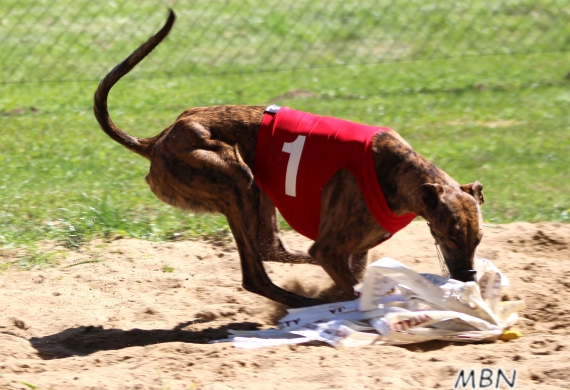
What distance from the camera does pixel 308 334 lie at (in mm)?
4539

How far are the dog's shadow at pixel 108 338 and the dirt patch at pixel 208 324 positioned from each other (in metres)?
0.01

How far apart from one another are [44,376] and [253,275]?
57.4 inches

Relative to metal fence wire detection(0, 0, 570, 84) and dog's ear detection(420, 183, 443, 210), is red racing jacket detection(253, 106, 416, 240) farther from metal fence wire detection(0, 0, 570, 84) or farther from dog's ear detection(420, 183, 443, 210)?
metal fence wire detection(0, 0, 570, 84)

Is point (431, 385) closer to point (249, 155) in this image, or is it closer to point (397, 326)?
point (397, 326)

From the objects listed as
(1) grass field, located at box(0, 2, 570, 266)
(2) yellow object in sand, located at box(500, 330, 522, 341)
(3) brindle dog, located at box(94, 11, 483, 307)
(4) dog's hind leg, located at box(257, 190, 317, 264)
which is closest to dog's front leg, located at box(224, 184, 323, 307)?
(3) brindle dog, located at box(94, 11, 483, 307)

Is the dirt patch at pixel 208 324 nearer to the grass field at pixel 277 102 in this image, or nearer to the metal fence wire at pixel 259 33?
the grass field at pixel 277 102

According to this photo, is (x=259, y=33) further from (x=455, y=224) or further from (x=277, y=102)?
(x=455, y=224)

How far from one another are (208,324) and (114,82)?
1.62 metres

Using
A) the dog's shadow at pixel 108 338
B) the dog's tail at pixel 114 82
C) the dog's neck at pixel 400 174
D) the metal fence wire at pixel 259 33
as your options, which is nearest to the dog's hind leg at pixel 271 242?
the dog's shadow at pixel 108 338

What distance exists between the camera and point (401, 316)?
14.6ft

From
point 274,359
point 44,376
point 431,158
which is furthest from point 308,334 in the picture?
point 431,158

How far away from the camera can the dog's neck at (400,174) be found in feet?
15.6

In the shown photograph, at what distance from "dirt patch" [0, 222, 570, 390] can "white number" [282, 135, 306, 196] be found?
2.66 feet

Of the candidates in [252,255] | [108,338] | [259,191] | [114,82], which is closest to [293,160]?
[259,191]
